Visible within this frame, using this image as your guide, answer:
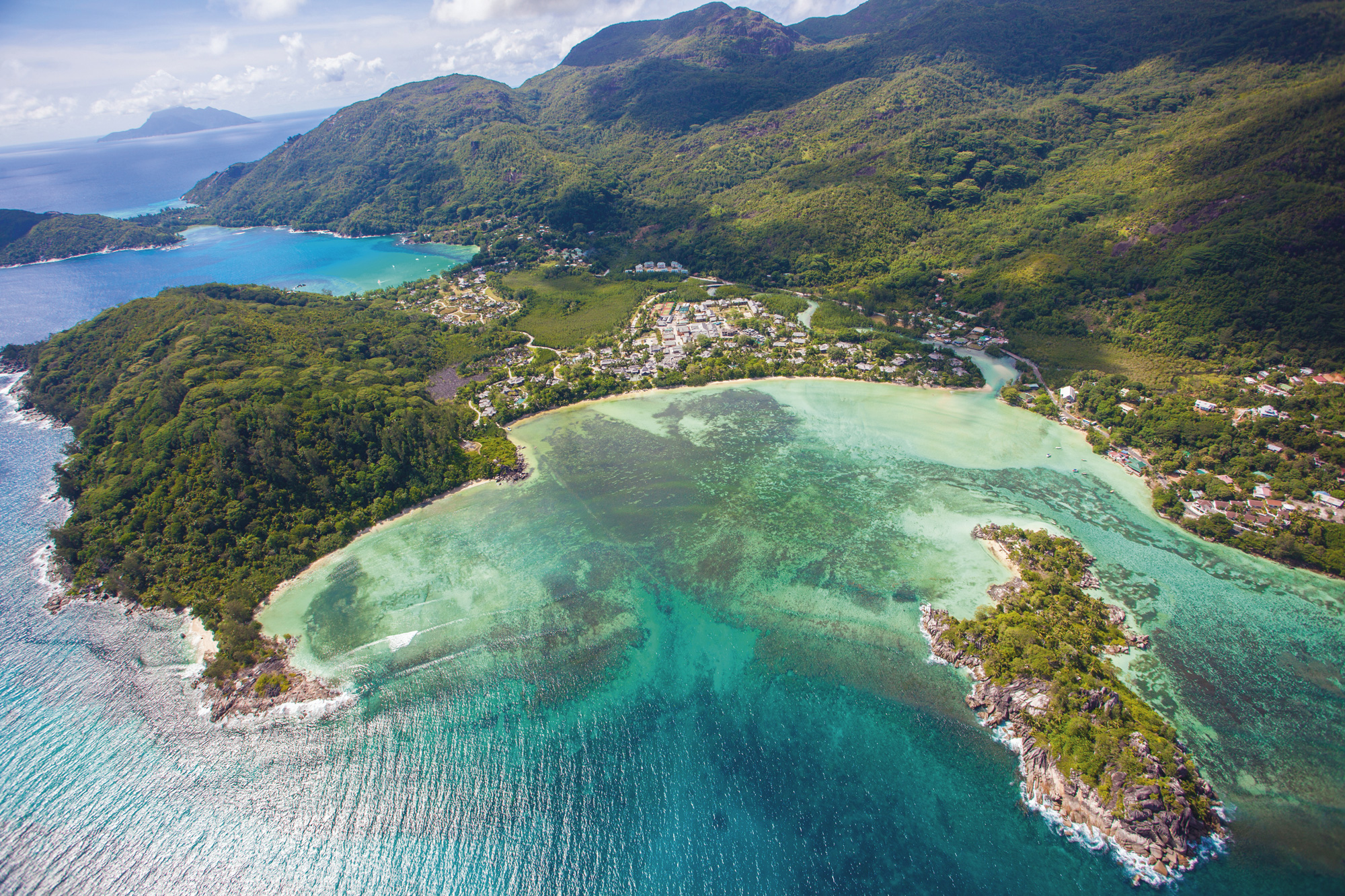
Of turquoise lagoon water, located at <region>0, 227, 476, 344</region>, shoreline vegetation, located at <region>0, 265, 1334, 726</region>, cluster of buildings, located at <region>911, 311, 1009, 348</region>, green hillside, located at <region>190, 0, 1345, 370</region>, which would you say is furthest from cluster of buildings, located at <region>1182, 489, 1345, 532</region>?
turquoise lagoon water, located at <region>0, 227, 476, 344</region>

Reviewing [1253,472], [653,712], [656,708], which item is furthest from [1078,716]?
[1253,472]

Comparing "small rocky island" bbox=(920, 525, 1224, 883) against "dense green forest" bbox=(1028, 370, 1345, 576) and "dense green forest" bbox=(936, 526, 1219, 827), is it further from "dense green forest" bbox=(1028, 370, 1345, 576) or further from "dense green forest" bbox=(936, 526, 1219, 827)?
"dense green forest" bbox=(1028, 370, 1345, 576)

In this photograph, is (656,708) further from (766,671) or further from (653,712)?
(766,671)

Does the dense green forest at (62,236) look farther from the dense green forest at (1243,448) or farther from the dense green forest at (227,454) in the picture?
the dense green forest at (1243,448)

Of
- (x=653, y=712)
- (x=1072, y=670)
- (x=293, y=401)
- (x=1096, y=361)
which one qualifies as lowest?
(x=653, y=712)

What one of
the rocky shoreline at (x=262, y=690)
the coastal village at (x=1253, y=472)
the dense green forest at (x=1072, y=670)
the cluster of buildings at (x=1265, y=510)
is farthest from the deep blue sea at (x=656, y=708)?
the cluster of buildings at (x=1265, y=510)

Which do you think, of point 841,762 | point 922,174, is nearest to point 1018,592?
point 841,762

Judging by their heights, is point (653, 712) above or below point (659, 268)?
below
